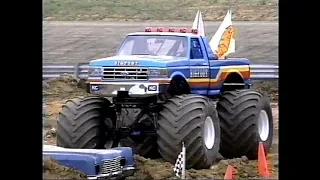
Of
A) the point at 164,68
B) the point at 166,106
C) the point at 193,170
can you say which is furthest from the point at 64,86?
the point at 193,170

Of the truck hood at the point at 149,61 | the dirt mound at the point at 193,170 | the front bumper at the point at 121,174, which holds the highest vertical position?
the truck hood at the point at 149,61

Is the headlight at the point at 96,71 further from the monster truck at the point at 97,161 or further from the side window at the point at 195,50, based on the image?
the monster truck at the point at 97,161

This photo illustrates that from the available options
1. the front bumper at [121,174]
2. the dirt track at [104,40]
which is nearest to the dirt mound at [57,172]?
the front bumper at [121,174]

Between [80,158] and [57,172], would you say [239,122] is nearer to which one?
[80,158]

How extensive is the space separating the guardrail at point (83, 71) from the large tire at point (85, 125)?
1122 centimetres

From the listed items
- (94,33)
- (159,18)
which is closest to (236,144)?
(94,33)

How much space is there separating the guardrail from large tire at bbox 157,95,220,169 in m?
11.4

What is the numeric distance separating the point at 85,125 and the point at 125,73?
986mm

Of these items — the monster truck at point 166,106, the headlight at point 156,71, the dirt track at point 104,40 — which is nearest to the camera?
the monster truck at point 166,106

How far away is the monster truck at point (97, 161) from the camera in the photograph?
869 cm

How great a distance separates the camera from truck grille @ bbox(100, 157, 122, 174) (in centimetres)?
890

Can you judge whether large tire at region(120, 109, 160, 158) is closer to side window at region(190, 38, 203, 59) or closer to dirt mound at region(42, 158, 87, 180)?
side window at region(190, 38, 203, 59)
